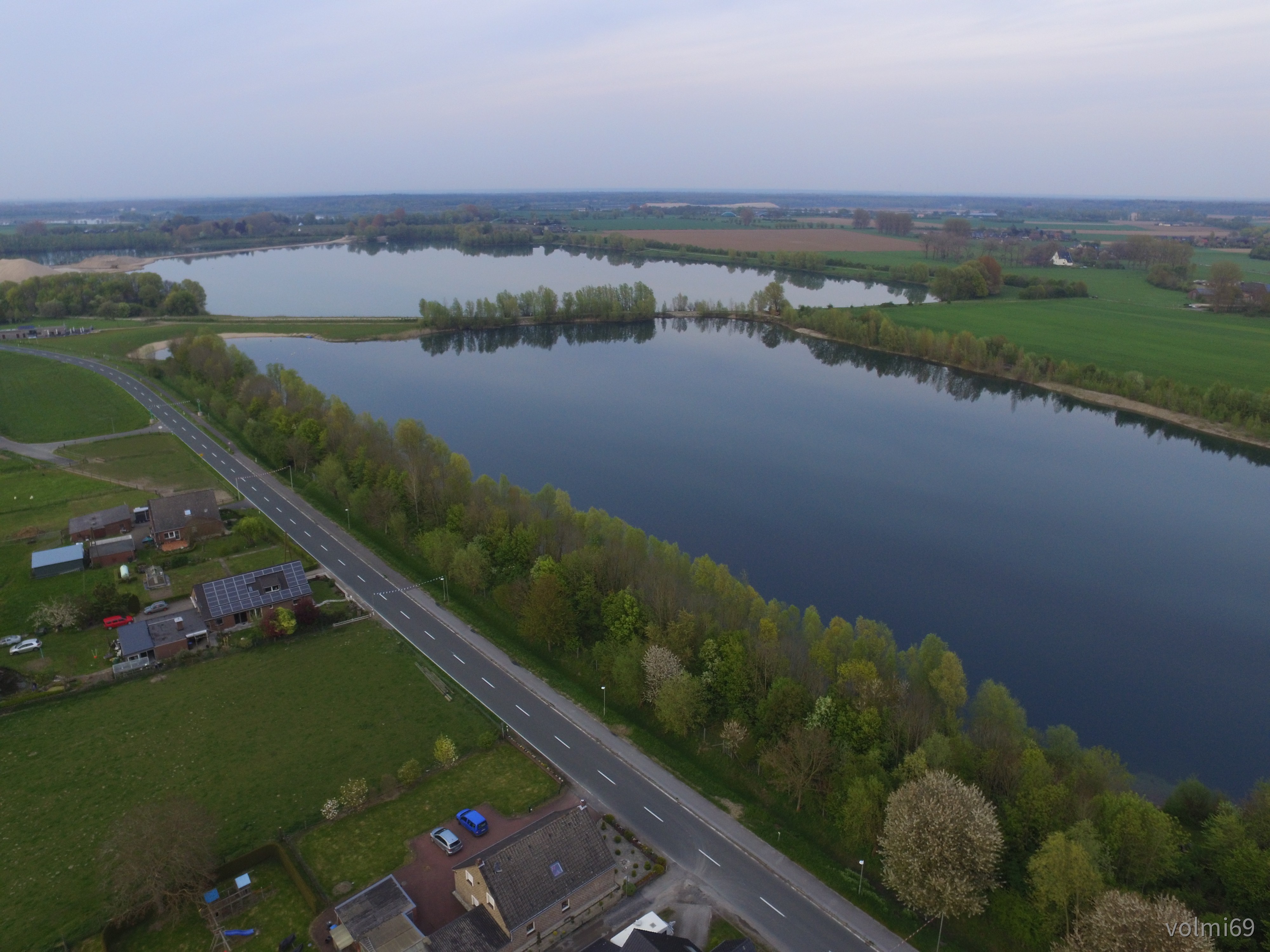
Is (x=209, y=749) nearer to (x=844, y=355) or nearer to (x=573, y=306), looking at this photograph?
(x=844, y=355)

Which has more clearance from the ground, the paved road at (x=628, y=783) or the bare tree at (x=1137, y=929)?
the bare tree at (x=1137, y=929)

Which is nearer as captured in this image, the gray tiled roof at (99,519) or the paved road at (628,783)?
the paved road at (628,783)

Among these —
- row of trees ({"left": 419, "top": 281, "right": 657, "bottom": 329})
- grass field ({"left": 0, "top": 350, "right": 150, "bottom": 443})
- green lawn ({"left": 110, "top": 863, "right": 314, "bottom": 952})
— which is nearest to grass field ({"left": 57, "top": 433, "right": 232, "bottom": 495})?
grass field ({"left": 0, "top": 350, "right": 150, "bottom": 443})

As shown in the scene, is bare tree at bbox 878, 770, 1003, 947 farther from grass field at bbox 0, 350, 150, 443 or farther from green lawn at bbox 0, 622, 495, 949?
grass field at bbox 0, 350, 150, 443

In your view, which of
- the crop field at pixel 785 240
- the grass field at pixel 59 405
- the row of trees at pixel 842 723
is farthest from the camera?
the crop field at pixel 785 240

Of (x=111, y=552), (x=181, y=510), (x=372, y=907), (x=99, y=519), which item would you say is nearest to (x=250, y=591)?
(x=181, y=510)

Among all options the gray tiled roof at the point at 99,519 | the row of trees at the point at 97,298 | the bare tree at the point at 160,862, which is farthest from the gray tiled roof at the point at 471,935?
the row of trees at the point at 97,298

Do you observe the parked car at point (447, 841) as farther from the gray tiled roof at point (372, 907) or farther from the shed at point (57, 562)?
the shed at point (57, 562)
